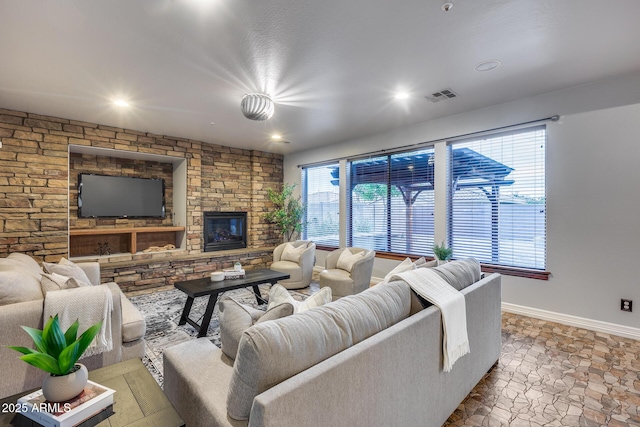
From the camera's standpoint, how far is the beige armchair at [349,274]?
3971mm

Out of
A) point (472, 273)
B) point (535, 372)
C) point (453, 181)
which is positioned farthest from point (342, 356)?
point (453, 181)

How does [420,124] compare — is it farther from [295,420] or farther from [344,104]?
[295,420]

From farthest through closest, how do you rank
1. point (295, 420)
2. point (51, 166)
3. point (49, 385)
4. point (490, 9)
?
point (51, 166) < point (490, 9) < point (49, 385) < point (295, 420)

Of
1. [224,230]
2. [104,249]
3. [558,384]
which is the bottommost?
[558,384]

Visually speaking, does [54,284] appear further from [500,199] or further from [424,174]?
[500,199]

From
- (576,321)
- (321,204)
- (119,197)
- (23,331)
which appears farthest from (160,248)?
(576,321)

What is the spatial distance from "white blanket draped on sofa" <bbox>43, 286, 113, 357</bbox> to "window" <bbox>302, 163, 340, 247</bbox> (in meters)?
4.19

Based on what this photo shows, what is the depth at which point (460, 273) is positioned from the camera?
2.13m

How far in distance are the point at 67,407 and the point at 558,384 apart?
2939 millimetres

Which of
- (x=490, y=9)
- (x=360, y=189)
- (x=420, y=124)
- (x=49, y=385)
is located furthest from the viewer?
(x=360, y=189)

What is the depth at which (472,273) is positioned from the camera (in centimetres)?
227

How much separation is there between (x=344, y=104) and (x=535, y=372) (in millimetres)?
3275

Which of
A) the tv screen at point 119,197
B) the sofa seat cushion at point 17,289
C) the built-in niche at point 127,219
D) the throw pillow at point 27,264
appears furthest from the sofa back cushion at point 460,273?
the tv screen at point 119,197

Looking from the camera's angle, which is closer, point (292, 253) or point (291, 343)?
point (291, 343)
